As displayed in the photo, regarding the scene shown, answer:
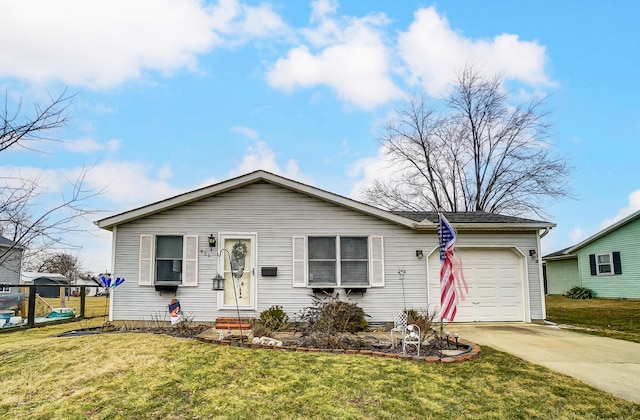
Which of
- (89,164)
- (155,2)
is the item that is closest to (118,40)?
(155,2)

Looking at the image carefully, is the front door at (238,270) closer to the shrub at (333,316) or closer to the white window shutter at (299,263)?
the white window shutter at (299,263)

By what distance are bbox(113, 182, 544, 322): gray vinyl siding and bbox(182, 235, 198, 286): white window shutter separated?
117mm

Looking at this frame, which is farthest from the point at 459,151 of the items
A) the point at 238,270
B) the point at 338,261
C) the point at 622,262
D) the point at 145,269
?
the point at 145,269

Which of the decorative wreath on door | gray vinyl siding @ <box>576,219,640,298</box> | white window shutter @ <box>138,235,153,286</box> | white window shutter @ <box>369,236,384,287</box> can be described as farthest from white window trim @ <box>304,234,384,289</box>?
gray vinyl siding @ <box>576,219,640,298</box>

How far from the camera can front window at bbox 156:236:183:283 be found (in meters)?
10.2

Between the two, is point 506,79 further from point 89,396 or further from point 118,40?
point 89,396

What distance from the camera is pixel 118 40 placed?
7.04 meters

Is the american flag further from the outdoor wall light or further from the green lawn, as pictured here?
the outdoor wall light

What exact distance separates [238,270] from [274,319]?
58.8 inches

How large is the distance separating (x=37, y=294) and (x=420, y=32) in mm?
13804

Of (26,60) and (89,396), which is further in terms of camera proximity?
(26,60)

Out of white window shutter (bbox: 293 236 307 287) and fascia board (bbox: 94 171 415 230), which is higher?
fascia board (bbox: 94 171 415 230)

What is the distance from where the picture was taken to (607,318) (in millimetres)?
12945

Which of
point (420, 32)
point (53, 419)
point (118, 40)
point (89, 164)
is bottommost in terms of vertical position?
Result: point (53, 419)
